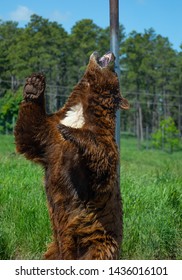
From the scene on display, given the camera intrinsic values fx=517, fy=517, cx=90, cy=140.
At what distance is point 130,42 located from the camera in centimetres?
5759

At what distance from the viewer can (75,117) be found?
3.68m

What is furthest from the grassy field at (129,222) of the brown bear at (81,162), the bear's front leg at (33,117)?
the bear's front leg at (33,117)

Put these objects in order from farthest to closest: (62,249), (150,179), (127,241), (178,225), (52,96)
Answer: (52,96) < (150,179) < (178,225) < (127,241) < (62,249)

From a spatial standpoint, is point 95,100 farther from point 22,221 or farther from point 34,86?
point 22,221

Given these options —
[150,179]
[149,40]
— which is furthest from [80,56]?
[150,179]

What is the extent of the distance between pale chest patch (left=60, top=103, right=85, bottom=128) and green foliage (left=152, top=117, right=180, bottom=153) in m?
43.3

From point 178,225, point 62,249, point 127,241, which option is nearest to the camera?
point 62,249

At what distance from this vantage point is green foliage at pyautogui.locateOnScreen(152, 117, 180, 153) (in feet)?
154

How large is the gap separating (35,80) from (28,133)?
38 centimetres

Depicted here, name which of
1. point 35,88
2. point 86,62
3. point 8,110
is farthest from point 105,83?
point 86,62

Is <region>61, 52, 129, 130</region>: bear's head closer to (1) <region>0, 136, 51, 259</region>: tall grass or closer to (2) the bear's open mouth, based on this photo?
(2) the bear's open mouth

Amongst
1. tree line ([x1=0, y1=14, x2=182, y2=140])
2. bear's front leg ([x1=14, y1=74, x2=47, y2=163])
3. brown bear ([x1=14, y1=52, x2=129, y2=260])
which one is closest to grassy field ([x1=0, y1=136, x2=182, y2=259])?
brown bear ([x1=14, y1=52, x2=129, y2=260])

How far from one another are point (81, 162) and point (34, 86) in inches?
25.8
